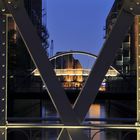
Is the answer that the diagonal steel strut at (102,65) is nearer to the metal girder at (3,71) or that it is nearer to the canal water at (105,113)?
the metal girder at (3,71)

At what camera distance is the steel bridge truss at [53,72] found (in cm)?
439

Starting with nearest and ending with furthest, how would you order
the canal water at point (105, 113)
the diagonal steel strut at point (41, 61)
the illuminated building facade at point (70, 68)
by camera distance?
the diagonal steel strut at point (41, 61)
the canal water at point (105, 113)
the illuminated building facade at point (70, 68)

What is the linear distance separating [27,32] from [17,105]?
46.9m

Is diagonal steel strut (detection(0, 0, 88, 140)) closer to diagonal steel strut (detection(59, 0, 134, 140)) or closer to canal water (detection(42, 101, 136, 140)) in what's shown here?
diagonal steel strut (detection(59, 0, 134, 140))

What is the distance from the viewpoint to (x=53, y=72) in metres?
4.40

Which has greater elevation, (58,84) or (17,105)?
(58,84)

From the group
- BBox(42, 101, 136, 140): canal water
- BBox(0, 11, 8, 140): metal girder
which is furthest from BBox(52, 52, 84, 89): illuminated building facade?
BBox(0, 11, 8, 140): metal girder

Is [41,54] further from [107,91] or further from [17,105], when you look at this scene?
[107,91]

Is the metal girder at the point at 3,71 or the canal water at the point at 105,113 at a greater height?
the metal girder at the point at 3,71

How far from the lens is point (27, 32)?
4.40m

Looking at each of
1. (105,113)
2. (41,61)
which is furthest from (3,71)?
(105,113)

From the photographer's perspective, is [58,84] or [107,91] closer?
[58,84]

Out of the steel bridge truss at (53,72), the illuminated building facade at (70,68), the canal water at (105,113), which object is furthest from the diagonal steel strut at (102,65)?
the illuminated building facade at (70,68)

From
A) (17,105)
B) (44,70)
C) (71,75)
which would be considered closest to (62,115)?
(44,70)
